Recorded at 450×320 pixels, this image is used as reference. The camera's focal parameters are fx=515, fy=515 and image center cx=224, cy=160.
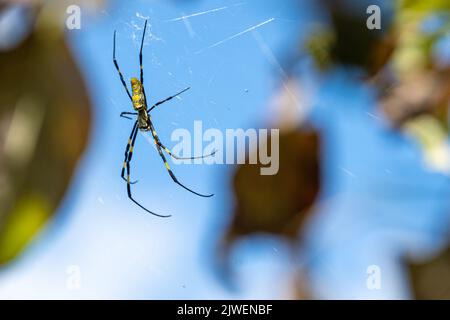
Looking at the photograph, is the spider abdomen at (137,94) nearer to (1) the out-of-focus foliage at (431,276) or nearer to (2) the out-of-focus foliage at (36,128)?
(2) the out-of-focus foliage at (36,128)

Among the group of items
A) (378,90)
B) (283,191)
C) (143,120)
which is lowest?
(283,191)

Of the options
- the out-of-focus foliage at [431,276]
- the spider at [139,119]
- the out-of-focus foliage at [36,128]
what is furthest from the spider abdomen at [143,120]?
the out-of-focus foliage at [431,276]

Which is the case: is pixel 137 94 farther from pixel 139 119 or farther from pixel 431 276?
pixel 431 276

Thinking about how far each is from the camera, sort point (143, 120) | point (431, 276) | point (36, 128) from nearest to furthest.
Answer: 1. point (36, 128)
2. point (431, 276)
3. point (143, 120)

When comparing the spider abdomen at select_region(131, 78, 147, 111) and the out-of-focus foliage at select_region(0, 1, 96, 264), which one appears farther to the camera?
the spider abdomen at select_region(131, 78, 147, 111)

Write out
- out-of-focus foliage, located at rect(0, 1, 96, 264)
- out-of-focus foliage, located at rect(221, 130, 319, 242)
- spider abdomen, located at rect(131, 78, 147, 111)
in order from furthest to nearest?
spider abdomen, located at rect(131, 78, 147, 111) → out-of-focus foliage, located at rect(221, 130, 319, 242) → out-of-focus foliage, located at rect(0, 1, 96, 264)

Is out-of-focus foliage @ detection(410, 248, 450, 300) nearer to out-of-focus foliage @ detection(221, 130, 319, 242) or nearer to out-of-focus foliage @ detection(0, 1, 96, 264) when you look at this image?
out-of-focus foliage @ detection(221, 130, 319, 242)

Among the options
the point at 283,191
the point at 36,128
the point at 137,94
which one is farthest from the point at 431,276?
the point at 137,94

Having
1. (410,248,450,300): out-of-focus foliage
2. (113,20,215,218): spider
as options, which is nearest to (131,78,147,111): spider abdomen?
(113,20,215,218): spider

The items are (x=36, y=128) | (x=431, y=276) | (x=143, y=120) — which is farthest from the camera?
(x=143, y=120)

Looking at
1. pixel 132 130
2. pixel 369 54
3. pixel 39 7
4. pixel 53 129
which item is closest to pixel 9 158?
pixel 53 129
